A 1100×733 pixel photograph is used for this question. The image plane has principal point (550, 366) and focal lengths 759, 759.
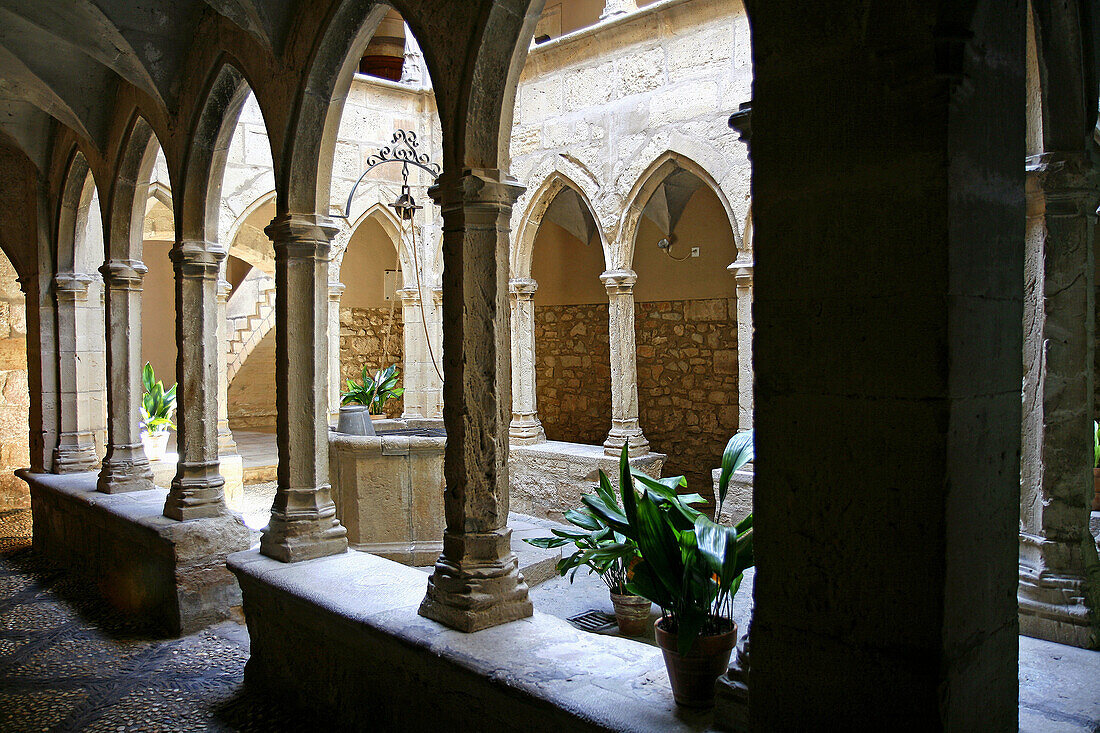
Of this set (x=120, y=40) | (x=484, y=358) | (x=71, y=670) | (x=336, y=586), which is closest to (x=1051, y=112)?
(x=484, y=358)

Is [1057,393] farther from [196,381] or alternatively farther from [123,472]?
[123,472]

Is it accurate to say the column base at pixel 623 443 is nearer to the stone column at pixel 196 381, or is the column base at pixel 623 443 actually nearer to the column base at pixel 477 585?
the stone column at pixel 196 381

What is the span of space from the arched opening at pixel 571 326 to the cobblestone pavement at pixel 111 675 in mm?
6117

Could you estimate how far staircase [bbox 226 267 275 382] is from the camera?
9734mm

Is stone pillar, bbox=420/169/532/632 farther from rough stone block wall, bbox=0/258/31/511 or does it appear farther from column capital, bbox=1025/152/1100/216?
rough stone block wall, bbox=0/258/31/511

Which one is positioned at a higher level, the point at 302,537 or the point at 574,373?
the point at 574,373

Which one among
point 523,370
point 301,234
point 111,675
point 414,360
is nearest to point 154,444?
point 414,360

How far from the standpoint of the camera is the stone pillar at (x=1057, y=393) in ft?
7.39

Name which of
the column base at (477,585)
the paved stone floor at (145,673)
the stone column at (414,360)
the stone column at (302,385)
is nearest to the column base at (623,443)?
the paved stone floor at (145,673)

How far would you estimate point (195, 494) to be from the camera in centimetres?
407

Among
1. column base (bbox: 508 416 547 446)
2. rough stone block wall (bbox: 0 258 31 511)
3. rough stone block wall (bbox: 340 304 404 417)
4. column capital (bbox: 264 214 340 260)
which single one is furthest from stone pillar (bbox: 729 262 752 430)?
rough stone block wall (bbox: 0 258 31 511)

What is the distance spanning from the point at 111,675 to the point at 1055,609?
12.3 ft

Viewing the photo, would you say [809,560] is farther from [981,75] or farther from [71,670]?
[71,670]

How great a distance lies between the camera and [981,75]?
132 centimetres
